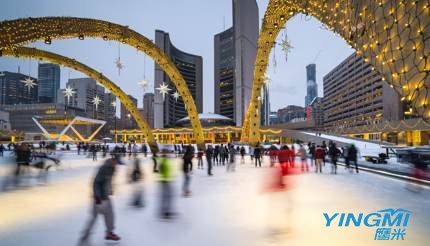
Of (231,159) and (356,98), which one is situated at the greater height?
(356,98)

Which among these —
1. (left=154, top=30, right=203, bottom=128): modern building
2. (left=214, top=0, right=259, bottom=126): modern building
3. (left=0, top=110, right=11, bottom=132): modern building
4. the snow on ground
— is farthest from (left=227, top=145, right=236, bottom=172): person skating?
(left=0, top=110, right=11, bottom=132): modern building

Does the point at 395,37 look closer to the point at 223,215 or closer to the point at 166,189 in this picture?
the point at 223,215

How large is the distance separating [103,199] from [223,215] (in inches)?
113

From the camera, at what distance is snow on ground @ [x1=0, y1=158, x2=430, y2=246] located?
16.3 ft

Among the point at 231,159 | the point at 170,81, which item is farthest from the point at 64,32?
the point at 170,81

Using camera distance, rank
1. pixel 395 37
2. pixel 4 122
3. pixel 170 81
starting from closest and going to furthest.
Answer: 1. pixel 395 37
2. pixel 4 122
3. pixel 170 81

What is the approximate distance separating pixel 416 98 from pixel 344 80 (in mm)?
130084

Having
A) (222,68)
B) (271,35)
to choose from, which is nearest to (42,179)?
(271,35)

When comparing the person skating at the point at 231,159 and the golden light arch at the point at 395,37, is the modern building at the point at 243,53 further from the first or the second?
the golden light arch at the point at 395,37

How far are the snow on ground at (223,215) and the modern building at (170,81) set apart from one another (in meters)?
102

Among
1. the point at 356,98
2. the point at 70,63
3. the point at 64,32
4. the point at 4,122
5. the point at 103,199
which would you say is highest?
the point at 356,98

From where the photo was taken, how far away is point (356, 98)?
4449 inches

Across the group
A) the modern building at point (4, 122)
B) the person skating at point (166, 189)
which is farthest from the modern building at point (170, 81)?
the person skating at point (166, 189)

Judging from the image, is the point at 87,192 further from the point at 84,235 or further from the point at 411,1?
the point at 411,1
